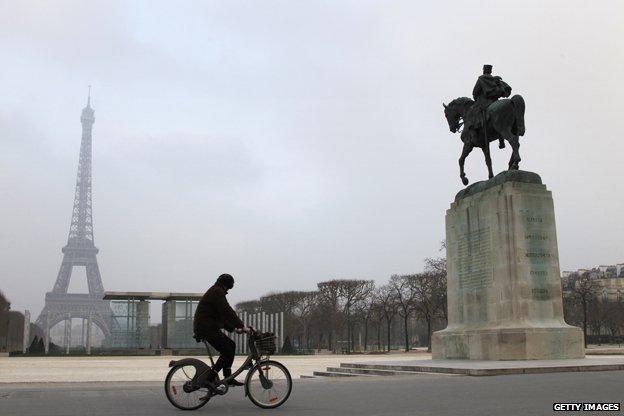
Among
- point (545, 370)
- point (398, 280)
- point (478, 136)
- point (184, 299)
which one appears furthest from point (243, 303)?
point (545, 370)

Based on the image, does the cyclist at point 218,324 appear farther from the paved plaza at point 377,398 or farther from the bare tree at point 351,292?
the bare tree at point 351,292

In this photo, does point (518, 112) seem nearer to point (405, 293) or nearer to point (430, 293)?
point (430, 293)

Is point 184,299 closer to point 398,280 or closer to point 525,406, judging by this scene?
point 398,280

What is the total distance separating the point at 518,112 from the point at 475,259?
5.33 metres

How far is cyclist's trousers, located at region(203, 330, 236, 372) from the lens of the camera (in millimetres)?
10039

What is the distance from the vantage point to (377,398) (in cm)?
1108

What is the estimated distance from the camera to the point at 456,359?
2262 centimetres

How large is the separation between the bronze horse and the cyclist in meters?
15.6

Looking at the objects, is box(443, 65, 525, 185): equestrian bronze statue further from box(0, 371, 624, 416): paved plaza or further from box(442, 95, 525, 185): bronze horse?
box(0, 371, 624, 416): paved plaza

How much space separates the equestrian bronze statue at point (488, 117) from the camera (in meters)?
23.0

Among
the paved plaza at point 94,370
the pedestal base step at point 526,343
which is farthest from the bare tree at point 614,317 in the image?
the pedestal base step at point 526,343

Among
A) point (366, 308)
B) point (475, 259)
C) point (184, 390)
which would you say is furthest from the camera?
point (366, 308)

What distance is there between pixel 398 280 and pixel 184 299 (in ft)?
109

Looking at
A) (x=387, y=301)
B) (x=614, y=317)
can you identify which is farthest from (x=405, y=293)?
(x=614, y=317)
